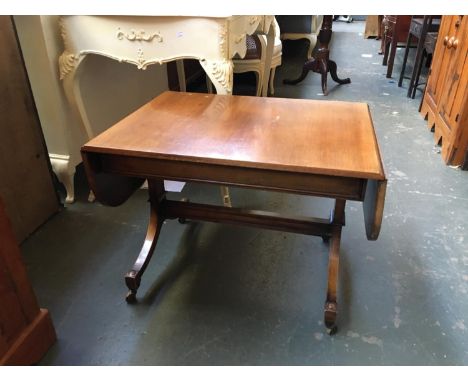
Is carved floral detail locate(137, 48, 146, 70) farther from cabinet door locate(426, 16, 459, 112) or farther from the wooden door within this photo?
cabinet door locate(426, 16, 459, 112)

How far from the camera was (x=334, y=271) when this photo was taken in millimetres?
1244

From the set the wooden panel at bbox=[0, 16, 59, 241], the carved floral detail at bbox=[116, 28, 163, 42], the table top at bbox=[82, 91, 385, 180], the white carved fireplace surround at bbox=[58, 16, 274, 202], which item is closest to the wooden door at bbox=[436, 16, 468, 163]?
the table top at bbox=[82, 91, 385, 180]

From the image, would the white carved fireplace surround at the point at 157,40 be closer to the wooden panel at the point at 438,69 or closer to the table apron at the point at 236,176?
the table apron at the point at 236,176

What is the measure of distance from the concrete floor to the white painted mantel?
0.34 metres

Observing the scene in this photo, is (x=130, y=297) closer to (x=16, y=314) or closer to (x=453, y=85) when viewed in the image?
(x=16, y=314)

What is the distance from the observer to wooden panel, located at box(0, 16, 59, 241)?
1.41 meters

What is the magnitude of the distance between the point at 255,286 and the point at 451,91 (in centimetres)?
178

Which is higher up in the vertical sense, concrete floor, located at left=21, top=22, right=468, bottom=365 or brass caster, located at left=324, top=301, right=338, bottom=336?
brass caster, located at left=324, top=301, right=338, bottom=336

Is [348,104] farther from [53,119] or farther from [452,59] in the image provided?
[452,59]

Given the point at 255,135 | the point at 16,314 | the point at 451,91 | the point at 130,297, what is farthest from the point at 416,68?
the point at 16,314

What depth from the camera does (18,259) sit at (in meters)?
1.01

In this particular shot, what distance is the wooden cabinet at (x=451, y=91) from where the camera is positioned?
6.84 ft

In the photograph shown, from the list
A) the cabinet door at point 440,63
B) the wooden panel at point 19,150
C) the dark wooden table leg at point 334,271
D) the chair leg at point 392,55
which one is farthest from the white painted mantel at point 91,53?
the chair leg at point 392,55

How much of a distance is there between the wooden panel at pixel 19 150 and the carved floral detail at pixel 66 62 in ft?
0.54
